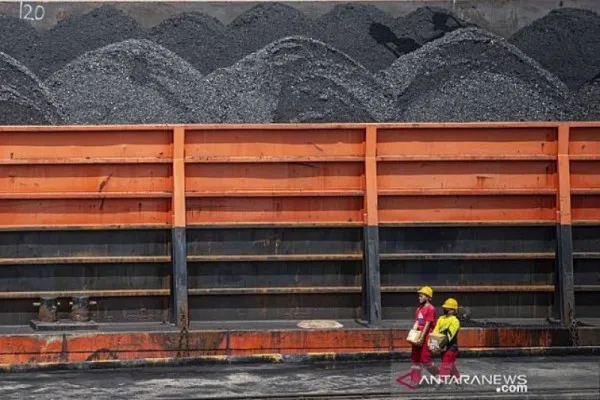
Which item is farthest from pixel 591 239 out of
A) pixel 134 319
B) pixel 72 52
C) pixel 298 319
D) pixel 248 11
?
pixel 72 52

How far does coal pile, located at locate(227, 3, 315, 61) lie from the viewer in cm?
2078

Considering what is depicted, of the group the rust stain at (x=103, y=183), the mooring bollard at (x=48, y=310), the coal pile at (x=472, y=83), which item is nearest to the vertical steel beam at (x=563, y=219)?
the coal pile at (x=472, y=83)

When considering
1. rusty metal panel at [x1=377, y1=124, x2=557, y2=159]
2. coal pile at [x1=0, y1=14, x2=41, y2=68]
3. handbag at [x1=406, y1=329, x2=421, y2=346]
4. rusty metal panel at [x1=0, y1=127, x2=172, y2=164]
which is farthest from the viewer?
coal pile at [x1=0, y1=14, x2=41, y2=68]

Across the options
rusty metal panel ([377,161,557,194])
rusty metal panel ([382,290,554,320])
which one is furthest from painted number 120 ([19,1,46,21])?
rusty metal panel ([382,290,554,320])

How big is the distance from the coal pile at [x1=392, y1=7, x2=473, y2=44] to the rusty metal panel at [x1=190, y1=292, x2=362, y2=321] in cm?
716

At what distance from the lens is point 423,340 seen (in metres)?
13.2

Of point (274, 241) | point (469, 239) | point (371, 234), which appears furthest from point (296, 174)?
point (469, 239)

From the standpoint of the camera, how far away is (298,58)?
20.6m

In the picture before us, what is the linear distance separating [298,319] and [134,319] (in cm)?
203

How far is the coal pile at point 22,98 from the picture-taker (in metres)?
19.7

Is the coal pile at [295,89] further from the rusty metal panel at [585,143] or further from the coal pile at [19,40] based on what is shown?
the rusty metal panel at [585,143]

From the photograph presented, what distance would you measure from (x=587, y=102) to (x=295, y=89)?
5092 millimetres

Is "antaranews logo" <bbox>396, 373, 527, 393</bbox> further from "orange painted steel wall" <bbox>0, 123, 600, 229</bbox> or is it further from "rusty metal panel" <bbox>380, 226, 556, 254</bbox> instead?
"orange painted steel wall" <bbox>0, 123, 600, 229</bbox>

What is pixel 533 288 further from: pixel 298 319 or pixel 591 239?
pixel 298 319
